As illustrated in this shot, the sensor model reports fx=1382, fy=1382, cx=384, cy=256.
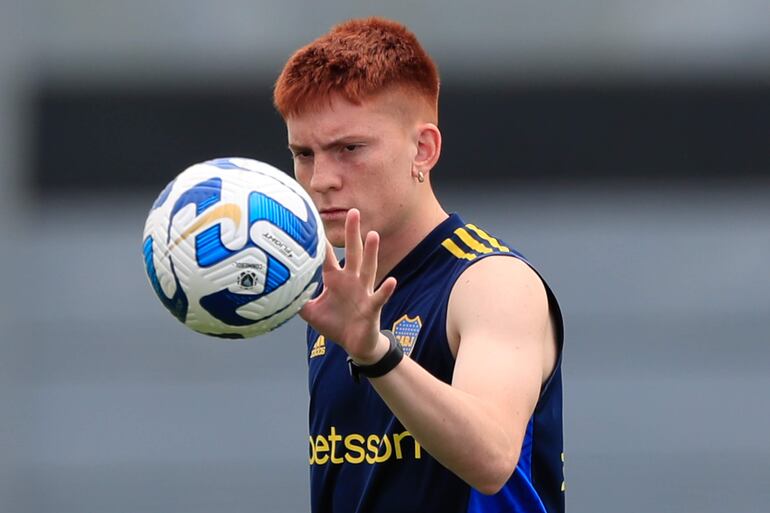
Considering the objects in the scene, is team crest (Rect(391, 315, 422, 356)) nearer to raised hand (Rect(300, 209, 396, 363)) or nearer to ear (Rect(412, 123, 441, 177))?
ear (Rect(412, 123, 441, 177))

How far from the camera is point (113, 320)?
1234 centimetres

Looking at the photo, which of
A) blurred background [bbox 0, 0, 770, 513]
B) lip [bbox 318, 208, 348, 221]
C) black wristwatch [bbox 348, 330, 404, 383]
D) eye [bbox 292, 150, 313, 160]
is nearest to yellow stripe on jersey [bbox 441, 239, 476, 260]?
lip [bbox 318, 208, 348, 221]

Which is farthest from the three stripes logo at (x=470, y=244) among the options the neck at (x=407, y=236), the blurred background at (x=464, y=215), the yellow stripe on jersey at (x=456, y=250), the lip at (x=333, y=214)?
the blurred background at (x=464, y=215)

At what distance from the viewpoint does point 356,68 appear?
4344mm

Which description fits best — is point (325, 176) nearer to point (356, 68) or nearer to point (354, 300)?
point (356, 68)

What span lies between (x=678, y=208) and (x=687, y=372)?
1.47 meters

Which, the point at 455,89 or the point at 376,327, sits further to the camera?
the point at 455,89

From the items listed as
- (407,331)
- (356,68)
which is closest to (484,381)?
(407,331)

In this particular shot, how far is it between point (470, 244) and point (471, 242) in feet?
0.06

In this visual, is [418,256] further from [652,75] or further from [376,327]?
[652,75]

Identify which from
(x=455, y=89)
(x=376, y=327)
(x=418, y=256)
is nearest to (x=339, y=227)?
(x=418, y=256)

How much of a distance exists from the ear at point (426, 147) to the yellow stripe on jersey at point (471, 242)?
230 mm

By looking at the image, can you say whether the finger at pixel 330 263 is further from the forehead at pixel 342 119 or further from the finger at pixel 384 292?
the forehead at pixel 342 119

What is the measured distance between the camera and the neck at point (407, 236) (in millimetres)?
4465
